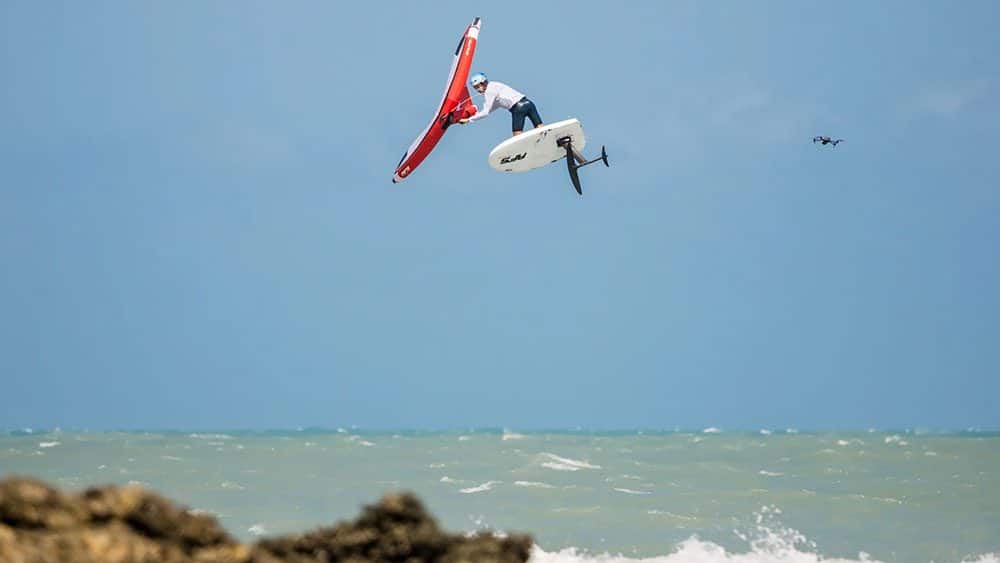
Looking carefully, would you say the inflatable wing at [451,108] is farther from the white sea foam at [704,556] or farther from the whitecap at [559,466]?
the whitecap at [559,466]

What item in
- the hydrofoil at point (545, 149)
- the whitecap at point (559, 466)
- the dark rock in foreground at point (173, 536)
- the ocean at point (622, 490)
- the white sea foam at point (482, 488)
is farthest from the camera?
the whitecap at point (559, 466)

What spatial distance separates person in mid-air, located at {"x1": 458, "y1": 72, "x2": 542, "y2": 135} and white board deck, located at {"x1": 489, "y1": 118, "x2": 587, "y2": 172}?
263 millimetres

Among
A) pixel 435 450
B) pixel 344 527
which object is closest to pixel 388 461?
pixel 435 450

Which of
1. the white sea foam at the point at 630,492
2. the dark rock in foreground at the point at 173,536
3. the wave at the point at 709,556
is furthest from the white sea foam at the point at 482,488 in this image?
the dark rock in foreground at the point at 173,536

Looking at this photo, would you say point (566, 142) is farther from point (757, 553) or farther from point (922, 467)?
point (922, 467)

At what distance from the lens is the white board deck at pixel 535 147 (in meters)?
11.8

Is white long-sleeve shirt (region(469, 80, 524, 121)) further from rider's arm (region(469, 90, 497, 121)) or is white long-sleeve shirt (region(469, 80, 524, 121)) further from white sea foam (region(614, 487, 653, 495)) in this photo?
white sea foam (region(614, 487, 653, 495))

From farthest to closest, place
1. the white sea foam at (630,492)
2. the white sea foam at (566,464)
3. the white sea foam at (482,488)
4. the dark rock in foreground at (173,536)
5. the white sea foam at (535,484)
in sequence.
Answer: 1. the white sea foam at (566,464)
2. the white sea foam at (535,484)
3. the white sea foam at (482,488)
4. the white sea foam at (630,492)
5. the dark rock in foreground at (173,536)

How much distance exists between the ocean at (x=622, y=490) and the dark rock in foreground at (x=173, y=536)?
25.3ft

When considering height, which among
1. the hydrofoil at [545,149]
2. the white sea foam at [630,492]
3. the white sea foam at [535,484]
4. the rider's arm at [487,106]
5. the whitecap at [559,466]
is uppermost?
the rider's arm at [487,106]

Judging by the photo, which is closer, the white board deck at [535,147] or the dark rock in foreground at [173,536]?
the dark rock in foreground at [173,536]

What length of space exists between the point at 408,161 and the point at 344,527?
9.24 metres

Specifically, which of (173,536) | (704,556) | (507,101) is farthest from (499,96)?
(173,536)

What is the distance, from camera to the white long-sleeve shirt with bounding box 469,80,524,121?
12.1 meters
